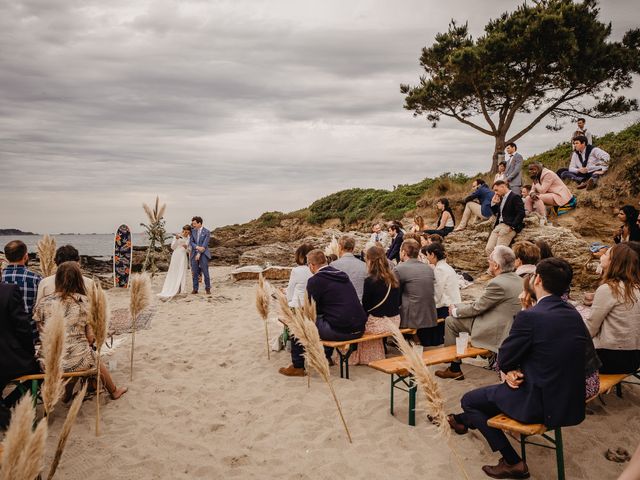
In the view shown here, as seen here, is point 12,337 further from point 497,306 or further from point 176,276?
point 176,276

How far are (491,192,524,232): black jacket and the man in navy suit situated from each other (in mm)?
6580

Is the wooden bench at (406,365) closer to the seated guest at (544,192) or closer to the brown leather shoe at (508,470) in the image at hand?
the brown leather shoe at (508,470)

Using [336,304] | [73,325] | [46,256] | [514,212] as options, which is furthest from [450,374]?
[46,256]

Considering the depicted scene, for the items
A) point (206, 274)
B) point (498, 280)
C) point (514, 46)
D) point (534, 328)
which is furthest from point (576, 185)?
point (534, 328)

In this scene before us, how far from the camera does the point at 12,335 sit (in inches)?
162

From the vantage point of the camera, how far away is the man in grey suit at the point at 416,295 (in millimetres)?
5922

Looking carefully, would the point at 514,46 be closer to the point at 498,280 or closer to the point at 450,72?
the point at 450,72

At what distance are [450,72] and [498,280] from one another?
16.3m

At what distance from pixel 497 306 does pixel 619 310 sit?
3.77 ft

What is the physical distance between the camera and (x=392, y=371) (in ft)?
13.8

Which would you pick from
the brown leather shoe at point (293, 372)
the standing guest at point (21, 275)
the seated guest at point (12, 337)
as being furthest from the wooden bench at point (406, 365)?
the standing guest at point (21, 275)

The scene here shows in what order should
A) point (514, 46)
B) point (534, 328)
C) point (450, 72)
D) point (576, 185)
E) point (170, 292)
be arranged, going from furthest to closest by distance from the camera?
point (450, 72) < point (514, 46) < point (576, 185) < point (170, 292) < point (534, 328)

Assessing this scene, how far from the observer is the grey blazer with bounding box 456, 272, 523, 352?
4711mm

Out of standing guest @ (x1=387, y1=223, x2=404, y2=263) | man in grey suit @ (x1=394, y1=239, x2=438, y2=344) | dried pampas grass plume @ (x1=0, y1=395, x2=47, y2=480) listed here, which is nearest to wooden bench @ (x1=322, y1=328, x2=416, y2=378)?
man in grey suit @ (x1=394, y1=239, x2=438, y2=344)
